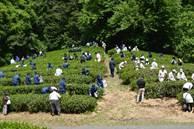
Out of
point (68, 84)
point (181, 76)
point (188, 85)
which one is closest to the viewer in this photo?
point (188, 85)

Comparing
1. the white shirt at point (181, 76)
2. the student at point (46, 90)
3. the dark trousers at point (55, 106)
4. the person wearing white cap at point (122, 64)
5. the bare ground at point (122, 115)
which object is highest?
the person wearing white cap at point (122, 64)

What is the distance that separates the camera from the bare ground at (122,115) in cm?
2977

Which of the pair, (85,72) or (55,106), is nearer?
(55,106)

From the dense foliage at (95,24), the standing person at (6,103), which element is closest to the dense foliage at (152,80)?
the standing person at (6,103)

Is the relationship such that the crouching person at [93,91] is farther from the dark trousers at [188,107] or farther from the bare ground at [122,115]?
the dark trousers at [188,107]

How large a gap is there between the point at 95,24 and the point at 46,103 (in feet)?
119

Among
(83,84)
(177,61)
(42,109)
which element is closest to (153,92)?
(83,84)

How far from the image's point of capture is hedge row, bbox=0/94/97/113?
1223 inches

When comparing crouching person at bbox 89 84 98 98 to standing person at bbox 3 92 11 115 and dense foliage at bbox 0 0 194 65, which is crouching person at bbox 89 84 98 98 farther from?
dense foliage at bbox 0 0 194 65

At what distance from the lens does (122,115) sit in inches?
1225

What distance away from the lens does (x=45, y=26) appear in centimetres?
7219

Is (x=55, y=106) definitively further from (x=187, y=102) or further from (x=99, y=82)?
(x=187, y=102)

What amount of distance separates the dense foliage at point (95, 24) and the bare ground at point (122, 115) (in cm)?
2842

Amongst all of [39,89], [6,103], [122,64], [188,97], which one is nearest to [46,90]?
[39,89]
